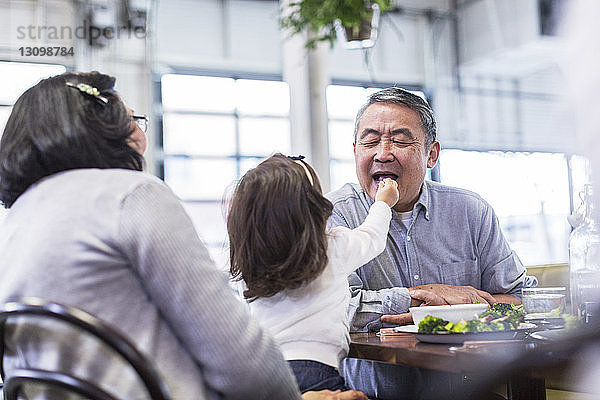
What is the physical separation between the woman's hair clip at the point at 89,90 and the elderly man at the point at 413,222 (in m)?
0.99

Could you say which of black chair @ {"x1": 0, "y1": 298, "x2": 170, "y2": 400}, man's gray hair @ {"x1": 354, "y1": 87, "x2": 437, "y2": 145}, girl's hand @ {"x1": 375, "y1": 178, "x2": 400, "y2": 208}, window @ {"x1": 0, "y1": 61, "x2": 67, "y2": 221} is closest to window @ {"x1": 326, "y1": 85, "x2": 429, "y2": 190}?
window @ {"x1": 0, "y1": 61, "x2": 67, "y2": 221}

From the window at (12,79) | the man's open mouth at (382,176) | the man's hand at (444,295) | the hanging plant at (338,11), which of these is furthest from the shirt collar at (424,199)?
the window at (12,79)

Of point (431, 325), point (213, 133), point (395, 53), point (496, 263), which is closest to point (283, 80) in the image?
point (213, 133)

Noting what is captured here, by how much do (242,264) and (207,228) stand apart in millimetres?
4994

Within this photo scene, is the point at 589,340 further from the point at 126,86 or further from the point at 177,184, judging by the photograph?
the point at 177,184

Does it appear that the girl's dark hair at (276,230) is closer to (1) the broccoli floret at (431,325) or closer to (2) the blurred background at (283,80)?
(1) the broccoli floret at (431,325)

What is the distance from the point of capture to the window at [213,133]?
6551 mm

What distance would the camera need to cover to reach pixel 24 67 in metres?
5.35

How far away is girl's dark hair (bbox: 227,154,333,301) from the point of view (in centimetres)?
151

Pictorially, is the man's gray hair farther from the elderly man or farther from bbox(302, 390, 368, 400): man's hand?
bbox(302, 390, 368, 400): man's hand

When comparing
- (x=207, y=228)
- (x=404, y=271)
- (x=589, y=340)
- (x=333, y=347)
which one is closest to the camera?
(x=589, y=340)

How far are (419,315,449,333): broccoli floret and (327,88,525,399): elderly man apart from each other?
0.55 m

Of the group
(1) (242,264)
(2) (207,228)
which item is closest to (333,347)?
(1) (242,264)

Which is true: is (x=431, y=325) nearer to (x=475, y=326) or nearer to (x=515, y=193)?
(x=475, y=326)
